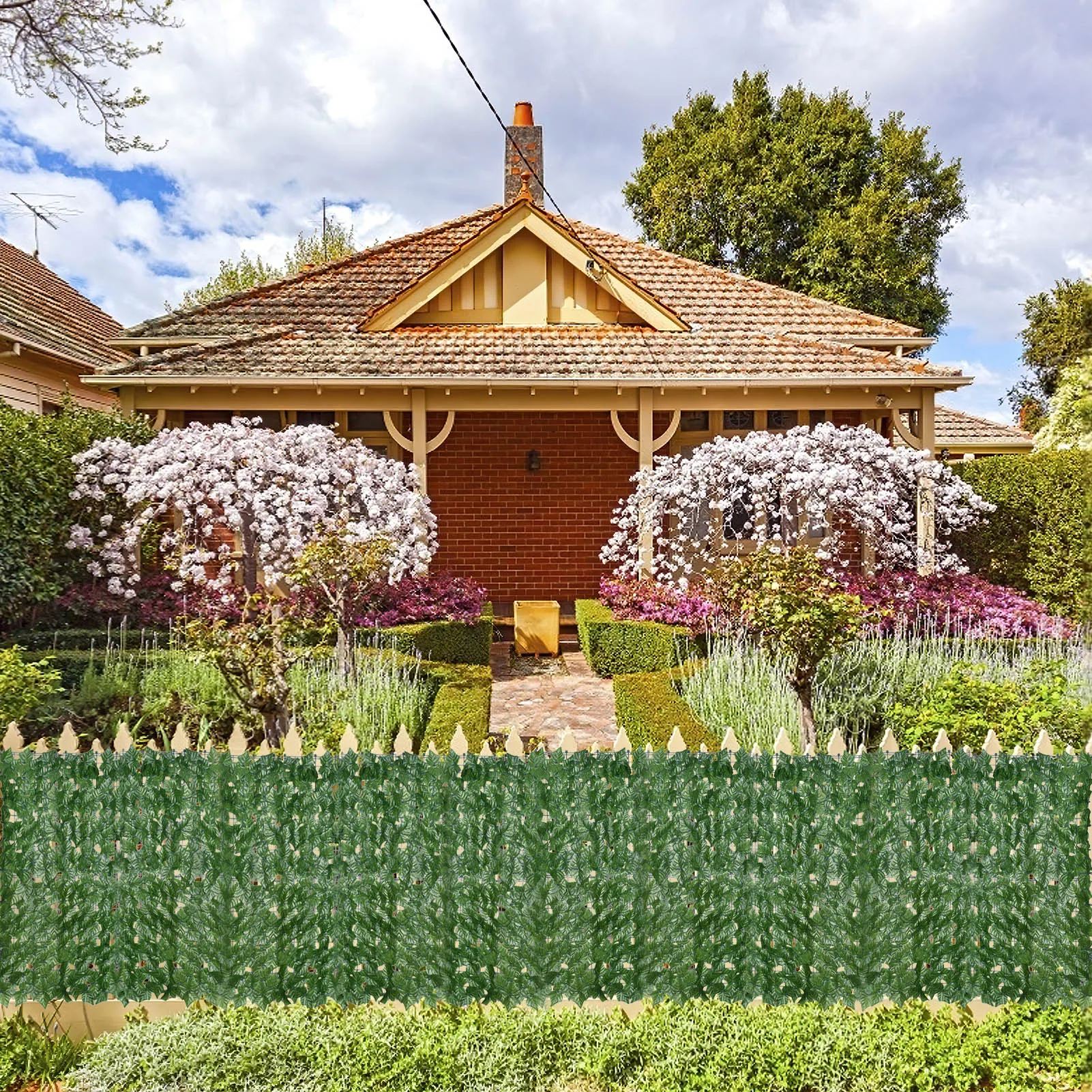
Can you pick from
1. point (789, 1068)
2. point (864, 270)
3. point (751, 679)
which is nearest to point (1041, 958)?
point (789, 1068)

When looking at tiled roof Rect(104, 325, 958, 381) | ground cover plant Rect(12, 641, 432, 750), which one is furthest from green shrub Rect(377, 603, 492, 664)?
tiled roof Rect(104, 325, 958, 381)

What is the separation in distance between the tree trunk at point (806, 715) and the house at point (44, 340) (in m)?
10.8

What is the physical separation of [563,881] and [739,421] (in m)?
11.6

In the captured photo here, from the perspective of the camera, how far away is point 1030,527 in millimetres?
11328

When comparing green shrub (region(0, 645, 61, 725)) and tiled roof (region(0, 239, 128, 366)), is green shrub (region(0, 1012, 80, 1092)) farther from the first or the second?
tiled roof (region(0, 239, 128, 366))

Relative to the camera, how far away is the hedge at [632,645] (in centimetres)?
829

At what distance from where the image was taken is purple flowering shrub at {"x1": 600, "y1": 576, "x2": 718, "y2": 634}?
8.99 metres

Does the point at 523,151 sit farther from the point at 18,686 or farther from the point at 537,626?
the point at 18,686

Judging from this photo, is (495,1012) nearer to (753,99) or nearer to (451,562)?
(451,562)

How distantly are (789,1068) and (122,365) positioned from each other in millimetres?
11415

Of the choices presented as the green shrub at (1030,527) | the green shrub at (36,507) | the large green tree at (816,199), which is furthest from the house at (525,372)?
the large green tree at (816,199)

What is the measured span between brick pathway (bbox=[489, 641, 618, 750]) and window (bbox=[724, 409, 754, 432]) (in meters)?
5.40

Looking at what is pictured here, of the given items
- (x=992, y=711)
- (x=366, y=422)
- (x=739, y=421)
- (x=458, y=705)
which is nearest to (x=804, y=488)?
(x=992, y=711)

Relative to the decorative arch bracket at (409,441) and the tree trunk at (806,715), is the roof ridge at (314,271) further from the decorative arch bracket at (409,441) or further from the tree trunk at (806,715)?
the tree trunk at (806,715)
